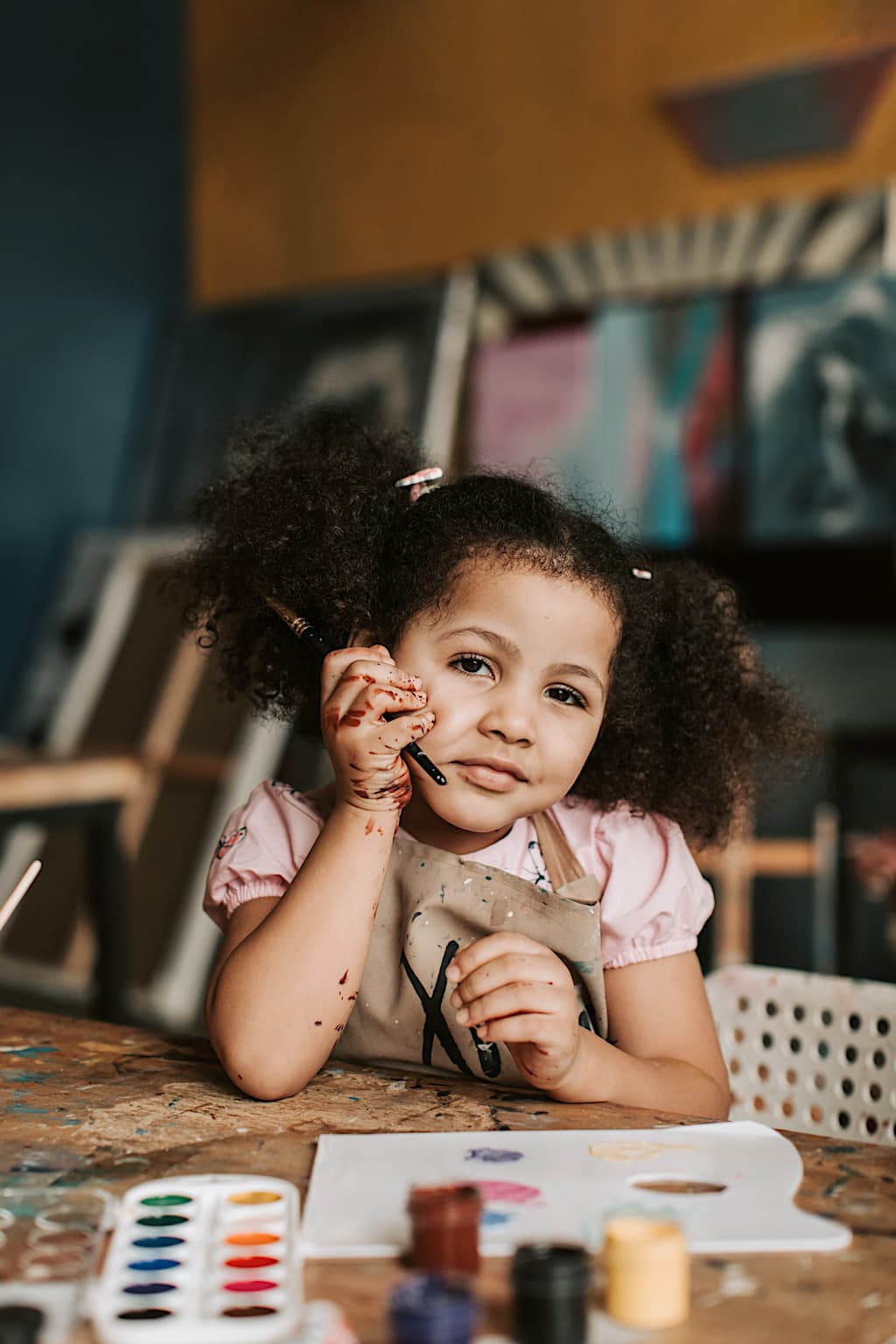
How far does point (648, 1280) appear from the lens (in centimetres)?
59

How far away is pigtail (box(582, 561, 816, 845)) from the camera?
1178 millimetres

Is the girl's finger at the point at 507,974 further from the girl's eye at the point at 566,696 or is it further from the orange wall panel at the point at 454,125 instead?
the orange wall panel at the point at 454,125

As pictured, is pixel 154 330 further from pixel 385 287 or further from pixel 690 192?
pixel 690 192

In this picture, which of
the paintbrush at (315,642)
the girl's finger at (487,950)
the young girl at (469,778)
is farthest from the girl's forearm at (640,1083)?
the paintbrush at (315,642)

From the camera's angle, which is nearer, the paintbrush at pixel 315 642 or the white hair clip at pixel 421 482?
the paintbrush at pixel 315 642

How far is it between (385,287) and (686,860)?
2750mm

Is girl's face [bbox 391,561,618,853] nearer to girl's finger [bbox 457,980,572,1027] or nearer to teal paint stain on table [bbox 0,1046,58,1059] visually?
girl's finger [bbox 457,980,572,1027]

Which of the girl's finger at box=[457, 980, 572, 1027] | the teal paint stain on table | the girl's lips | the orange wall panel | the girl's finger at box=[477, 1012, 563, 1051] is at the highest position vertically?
the orange wall panel

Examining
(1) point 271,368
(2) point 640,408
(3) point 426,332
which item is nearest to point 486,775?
(2) point 640,408

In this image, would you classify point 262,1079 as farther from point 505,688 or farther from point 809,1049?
point 809,1049

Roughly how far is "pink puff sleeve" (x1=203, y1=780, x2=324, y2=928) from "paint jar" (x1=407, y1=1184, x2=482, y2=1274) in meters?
0.44

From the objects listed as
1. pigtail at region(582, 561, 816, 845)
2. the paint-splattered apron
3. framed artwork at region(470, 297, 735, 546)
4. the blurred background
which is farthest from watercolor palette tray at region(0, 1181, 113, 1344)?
framed artwork at region(470, 297, 735, 546)

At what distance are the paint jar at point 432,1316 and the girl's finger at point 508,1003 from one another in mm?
309

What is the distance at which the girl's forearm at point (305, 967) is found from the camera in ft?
3.04
